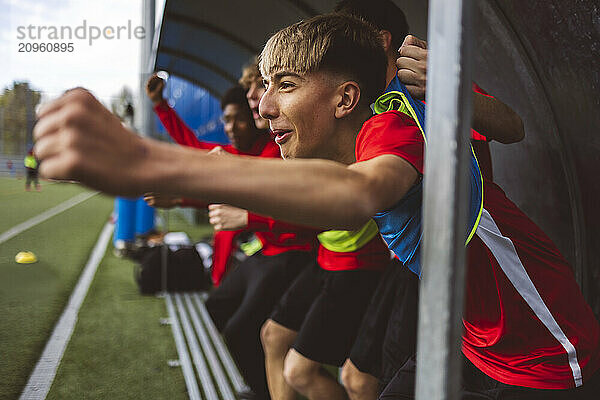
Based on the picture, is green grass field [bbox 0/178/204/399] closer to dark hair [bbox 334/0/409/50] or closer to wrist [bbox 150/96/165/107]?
wrist [bbox 150/96/165/107]

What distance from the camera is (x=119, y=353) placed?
11.5ft

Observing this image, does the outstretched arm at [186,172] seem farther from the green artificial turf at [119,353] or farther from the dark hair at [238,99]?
the dark hair at [238,99]

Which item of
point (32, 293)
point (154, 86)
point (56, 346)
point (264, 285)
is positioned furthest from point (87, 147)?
point (32, 293)

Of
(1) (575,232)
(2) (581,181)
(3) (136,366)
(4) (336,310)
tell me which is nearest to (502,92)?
(2) (581,181)

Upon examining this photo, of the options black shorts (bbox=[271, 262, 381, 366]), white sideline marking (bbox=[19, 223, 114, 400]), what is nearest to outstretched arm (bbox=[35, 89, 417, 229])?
black shorts (bbox=[271, 262, 381, 366])

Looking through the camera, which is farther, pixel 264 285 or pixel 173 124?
pixel 173 124

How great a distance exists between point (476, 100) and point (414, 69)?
0.26 meters

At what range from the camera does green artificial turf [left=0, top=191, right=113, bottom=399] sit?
8.82 feet

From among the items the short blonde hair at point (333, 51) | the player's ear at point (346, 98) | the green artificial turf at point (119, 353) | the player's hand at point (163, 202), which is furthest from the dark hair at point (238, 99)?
the player's ear at point (346, 98)

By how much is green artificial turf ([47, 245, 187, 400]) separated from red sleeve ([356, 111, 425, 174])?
2238mm

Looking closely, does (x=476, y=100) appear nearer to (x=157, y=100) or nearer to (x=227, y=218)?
(x=227, y=218)

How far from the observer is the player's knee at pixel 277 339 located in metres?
2.42

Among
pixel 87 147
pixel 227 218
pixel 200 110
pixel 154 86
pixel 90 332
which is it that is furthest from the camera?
pixel 200 110

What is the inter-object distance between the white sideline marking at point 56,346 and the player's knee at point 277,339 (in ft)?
3.52
